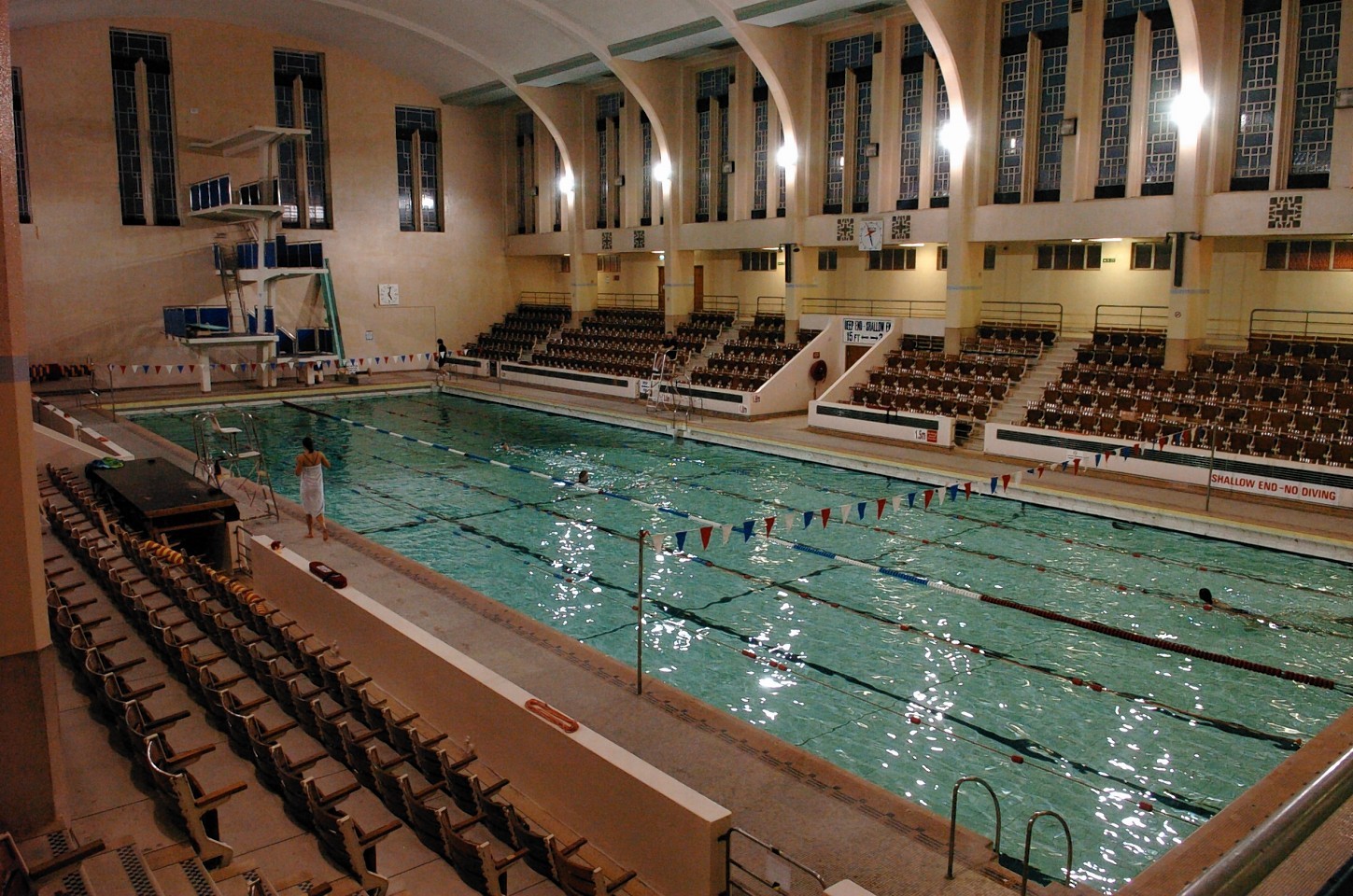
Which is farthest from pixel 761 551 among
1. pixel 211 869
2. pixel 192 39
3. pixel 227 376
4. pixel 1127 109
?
pixel 192 39

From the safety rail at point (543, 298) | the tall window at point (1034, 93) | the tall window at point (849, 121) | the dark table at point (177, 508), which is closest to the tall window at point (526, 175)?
→ the safety rail at point (543, 298)

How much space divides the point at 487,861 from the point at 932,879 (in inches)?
91.3

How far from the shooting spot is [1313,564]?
39.1 ft

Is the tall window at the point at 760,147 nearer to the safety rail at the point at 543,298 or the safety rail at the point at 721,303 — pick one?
the safety rail at the point at 721,303

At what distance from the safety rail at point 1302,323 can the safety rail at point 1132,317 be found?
5.44ft

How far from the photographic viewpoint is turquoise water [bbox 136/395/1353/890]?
22.9 feet

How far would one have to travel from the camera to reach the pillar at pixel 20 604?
4266 mm

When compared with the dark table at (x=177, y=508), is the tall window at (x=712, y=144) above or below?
above

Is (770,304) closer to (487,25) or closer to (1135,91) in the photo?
(487,25)

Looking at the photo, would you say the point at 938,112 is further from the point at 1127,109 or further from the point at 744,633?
the point at 744,633

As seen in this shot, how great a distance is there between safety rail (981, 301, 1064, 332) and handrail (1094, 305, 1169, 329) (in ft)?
2.75

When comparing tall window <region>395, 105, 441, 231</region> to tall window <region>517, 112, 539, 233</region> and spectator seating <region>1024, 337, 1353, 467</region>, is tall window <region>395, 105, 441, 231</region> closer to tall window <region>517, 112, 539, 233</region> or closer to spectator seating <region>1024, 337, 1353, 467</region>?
tall window <region>517, 112, 539, 233</region>

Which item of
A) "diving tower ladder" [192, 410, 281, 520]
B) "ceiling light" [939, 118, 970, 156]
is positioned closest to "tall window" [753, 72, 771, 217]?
"ceiling light" [939, 118, 970, 156]

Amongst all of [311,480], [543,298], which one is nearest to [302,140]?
[543,298]
